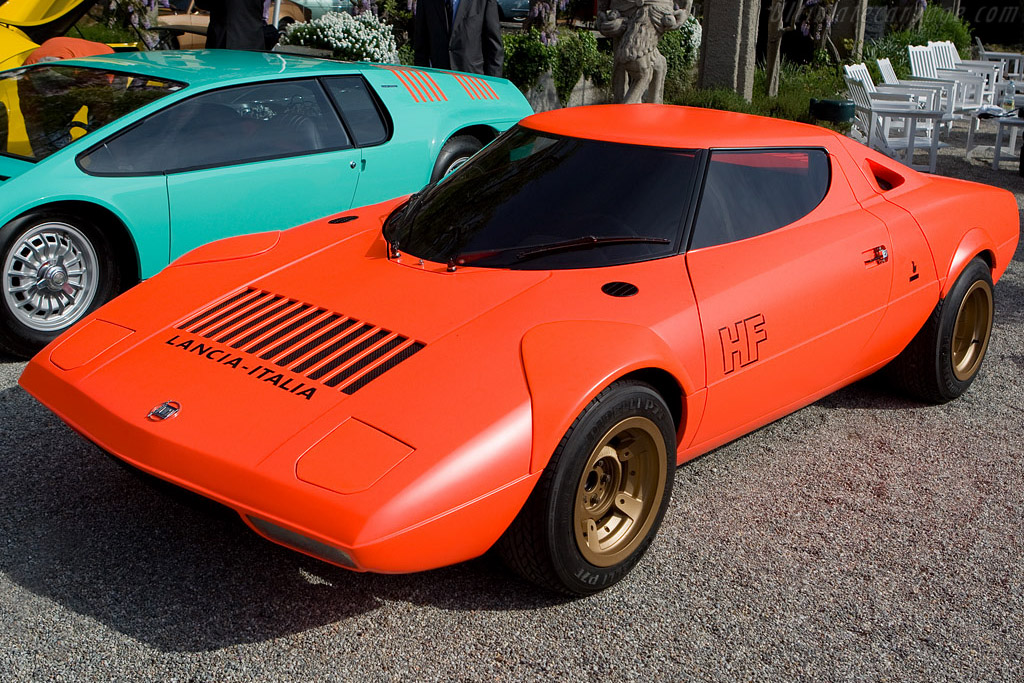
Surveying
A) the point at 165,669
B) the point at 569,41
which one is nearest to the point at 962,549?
the point at 165,669

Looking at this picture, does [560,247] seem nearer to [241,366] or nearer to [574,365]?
[574,365]

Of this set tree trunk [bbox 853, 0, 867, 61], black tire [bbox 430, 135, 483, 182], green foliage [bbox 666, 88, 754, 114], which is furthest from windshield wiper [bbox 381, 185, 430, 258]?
tree trunk [bbox 853, 0, 867, 61]

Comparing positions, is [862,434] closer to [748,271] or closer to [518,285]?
[748,271]

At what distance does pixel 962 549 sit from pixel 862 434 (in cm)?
91

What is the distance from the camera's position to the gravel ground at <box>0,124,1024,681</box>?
9.15 ft

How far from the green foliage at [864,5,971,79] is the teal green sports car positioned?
12.5 m

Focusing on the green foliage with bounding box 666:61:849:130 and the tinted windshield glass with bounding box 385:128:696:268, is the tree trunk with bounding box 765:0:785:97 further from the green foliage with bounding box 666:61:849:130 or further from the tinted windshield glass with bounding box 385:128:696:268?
the tinted windshield glass with bounding box 385:128:696:268

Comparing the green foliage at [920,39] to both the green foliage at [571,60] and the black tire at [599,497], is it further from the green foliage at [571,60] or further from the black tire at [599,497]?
the black tire at [599,497]

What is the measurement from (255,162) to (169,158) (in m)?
0.45

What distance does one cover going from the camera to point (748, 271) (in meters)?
3.51

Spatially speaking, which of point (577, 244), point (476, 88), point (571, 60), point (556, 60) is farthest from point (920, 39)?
point (577, 244)

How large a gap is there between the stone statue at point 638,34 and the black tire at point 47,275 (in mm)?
7388

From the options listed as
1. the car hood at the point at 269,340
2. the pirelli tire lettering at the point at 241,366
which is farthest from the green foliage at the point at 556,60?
the pirelli tire lettering at the point at 241,366

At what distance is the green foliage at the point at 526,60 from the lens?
12.9 metres
